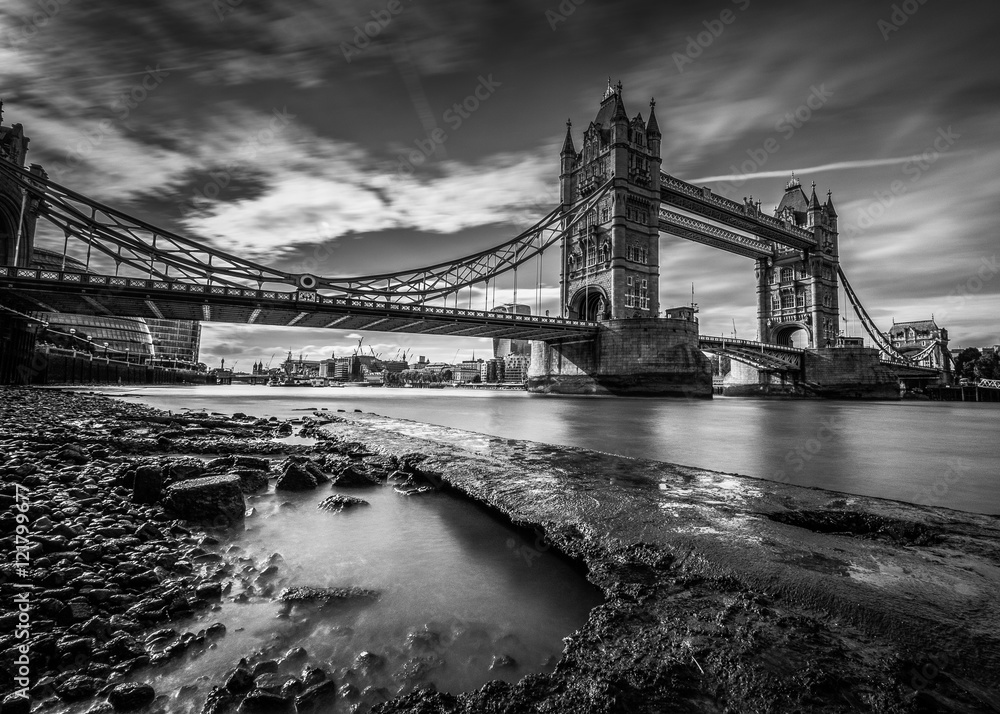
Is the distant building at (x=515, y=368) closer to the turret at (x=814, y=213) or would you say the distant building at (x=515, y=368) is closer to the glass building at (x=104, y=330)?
the turret at (x=814, y=213)

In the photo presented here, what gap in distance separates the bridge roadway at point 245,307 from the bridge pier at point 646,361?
264 centimetres

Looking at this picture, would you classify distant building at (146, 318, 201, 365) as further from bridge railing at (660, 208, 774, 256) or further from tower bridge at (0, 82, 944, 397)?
bridge railing at (660, 208, 774, 256)

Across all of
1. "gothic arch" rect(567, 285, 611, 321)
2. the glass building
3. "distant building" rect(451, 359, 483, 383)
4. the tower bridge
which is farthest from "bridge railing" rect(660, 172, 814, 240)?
"distant building" rect(451, 359, 483, 383)

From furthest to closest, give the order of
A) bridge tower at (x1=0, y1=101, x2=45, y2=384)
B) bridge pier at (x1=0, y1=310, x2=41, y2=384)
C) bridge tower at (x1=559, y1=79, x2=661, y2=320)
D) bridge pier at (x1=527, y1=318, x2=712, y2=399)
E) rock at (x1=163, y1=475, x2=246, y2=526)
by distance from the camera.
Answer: bridge tower at (x1=559, y1=79, x2=661, y2=320), bridge pier at (x1=527, y1=318, x2=712, y2=399), bridge tower at (x1=0, y1=101, x2=45, y2=384), bridge pier at (x1=0, y1=310, x2=41, y2=384), rock at (x1=163, y1=475, x2=246, y2=526)

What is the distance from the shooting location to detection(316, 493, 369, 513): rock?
159 inches

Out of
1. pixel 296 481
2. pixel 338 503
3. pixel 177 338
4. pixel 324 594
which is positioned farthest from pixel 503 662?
pixel 177 338

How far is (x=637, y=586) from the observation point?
89.0 inches

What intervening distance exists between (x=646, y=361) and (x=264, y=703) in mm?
39261

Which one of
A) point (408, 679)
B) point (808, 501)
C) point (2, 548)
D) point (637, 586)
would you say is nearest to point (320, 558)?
point (408, 679)

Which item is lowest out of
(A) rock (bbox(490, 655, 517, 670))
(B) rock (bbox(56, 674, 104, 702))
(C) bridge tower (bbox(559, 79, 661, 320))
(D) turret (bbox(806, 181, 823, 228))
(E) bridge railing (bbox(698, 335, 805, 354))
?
(A) rock (bbox(490, 655, 517, 670))

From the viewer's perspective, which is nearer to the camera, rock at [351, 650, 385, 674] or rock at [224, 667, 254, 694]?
→ rock at [224, 667, 254, 694]

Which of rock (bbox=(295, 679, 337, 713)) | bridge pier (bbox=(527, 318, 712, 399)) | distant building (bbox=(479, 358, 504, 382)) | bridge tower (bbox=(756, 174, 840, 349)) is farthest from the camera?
distant building (bbox=(479, 358, 504, 382))

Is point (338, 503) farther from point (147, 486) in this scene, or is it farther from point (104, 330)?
point (104, 330)

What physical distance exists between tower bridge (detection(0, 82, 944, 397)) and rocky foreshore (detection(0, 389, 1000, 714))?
32746mm
